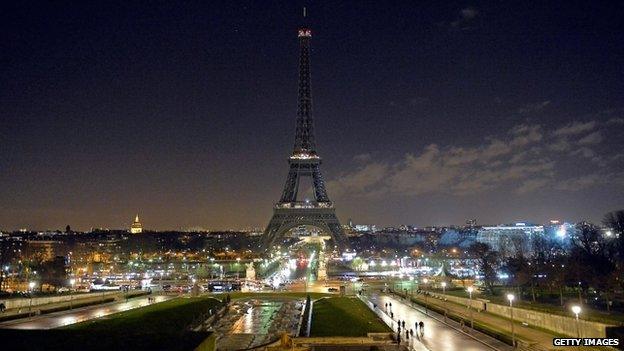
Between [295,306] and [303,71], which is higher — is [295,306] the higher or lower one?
the lower one

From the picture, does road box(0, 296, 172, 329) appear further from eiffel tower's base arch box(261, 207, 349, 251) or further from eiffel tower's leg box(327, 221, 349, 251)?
eiffel tower's leg box(327, 221, 349, 251)

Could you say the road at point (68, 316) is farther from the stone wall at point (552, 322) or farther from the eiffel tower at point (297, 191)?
the eiffel tower at point (297, 191)

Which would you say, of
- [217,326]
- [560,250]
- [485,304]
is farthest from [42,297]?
[560,250]

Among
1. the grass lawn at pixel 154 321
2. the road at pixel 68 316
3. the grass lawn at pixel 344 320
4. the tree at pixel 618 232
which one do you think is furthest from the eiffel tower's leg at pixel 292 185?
the grass lawn at pixel 154 321

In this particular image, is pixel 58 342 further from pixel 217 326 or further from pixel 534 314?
pixel 534 314

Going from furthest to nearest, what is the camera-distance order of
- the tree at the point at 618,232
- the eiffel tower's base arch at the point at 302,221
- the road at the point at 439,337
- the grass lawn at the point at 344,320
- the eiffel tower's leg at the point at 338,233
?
the eiffel tower's base arch at the point at 302,221, the eiffel tower's leg at the point at 338,233, the tree at the point at 618,232, the grass lawn at the point at 344,320, the road at the point at 439,337
